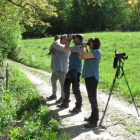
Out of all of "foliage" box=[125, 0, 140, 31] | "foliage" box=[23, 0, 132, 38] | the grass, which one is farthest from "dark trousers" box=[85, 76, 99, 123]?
"foliage" box=[125, 0, 140, 31]

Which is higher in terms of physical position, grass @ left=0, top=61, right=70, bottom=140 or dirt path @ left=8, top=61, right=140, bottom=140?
grass @ left=0, top=61, right=70, bottom=140

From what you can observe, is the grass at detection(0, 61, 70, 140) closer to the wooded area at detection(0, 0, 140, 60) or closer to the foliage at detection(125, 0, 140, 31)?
the wooded area at detection(0, 0, 140, 60)

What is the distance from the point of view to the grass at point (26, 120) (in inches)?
142

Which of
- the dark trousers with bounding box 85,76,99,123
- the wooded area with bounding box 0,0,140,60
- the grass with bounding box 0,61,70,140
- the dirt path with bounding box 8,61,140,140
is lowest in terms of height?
the dirt path with bounding box 8,61,140,140

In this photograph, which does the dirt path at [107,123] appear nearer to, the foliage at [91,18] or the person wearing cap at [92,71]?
the person wearing cap at [92,71]

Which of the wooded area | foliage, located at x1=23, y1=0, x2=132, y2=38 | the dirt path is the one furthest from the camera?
foliage, located at x1=23, y1=0, x2=132, y2=38

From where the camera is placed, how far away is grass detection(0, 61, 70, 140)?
11.8 ft

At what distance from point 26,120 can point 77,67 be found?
6.47 feet

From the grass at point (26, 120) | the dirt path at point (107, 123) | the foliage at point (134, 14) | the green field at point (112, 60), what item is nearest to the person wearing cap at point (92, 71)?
the dirt path at point (107, 123)

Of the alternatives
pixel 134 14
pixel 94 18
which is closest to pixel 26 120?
pixel 94 18

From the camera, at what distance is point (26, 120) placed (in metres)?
4.51

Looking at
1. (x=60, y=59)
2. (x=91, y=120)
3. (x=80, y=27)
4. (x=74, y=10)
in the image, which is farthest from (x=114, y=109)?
(x=74, y=10)

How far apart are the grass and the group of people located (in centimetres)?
84

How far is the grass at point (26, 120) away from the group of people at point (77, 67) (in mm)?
845
